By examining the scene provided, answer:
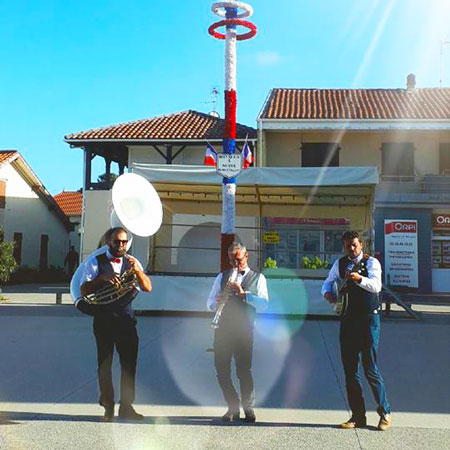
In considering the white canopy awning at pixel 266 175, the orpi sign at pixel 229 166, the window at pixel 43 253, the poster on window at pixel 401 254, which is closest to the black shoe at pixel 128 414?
the orpi sign at pixel 229 166

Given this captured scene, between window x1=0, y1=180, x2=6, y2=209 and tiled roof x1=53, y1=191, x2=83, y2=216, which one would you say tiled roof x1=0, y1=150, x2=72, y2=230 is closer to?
window x1=0, y1=180, x2=6, y2=209

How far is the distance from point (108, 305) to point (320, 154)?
1726 cm

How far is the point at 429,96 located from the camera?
75.8ft

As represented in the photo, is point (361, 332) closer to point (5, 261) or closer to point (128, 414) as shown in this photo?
point (128, 414)

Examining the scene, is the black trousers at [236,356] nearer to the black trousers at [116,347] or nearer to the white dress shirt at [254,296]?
the white dress shirt at [254,296]

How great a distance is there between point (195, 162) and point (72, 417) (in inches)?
686

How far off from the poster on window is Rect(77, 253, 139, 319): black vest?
16.3 meters

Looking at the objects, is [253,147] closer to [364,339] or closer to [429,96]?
[429,96]

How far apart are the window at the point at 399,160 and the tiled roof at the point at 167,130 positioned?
517 centimetres

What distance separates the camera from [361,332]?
4652 millimetres

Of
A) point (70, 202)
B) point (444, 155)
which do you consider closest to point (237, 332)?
point (444, 155)

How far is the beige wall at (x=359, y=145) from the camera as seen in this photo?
68.1 feet

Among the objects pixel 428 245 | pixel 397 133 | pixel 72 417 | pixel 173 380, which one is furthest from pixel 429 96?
pixel 72 417

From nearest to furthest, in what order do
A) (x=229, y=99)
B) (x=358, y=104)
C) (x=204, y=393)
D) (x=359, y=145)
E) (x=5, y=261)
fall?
(x=204, y=393)
(x=229, y=99)
(x=5, y=261)
(x=359, y=145)
(x=358, y=104)
